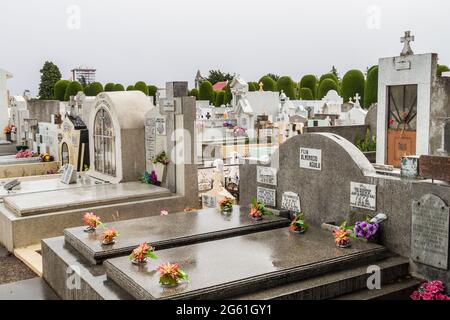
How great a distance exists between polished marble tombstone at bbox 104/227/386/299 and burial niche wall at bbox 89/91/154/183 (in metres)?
4.80

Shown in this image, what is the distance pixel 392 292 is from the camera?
4.77 m

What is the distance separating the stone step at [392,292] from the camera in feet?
15.3

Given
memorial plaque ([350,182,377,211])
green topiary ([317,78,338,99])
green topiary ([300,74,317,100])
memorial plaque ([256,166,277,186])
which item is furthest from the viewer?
green topiary ([300,74,317,100])

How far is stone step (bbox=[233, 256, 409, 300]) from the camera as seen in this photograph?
4.42m

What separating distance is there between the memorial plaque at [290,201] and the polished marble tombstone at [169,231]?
19 cm

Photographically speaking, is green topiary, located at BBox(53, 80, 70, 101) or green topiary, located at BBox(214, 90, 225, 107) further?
green topiary, located at BBox(214, 90, 225, 107)


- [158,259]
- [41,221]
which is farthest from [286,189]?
[41,221]

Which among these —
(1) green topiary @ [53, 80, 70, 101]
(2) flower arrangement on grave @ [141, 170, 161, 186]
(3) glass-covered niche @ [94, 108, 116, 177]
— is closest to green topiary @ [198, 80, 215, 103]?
(1) green topiary @ [53, 80, 70, 101]

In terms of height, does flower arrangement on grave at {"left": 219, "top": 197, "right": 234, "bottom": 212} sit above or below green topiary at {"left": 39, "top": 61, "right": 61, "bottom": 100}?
below

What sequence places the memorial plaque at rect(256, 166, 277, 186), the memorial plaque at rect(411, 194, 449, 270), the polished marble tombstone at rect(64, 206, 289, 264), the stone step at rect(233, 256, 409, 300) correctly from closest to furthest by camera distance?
the stone step at rect(233, 256, 409, 300) → the memorial plaque at rect(411, 194, 449, 270) → the polished marble tombstone at rect(64, 206, 289, 264) → the memorial plaque at rect(256, 166, 277, 186)

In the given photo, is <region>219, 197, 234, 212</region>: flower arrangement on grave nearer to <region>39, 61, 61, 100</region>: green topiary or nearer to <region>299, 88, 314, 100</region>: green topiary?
<region>299, 88, 314, 100</region>: green topiary

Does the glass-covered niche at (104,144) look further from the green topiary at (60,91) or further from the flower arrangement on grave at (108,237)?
the green topiary at (60,91)

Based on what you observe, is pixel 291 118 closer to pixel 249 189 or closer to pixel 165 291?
pixel 249 189
